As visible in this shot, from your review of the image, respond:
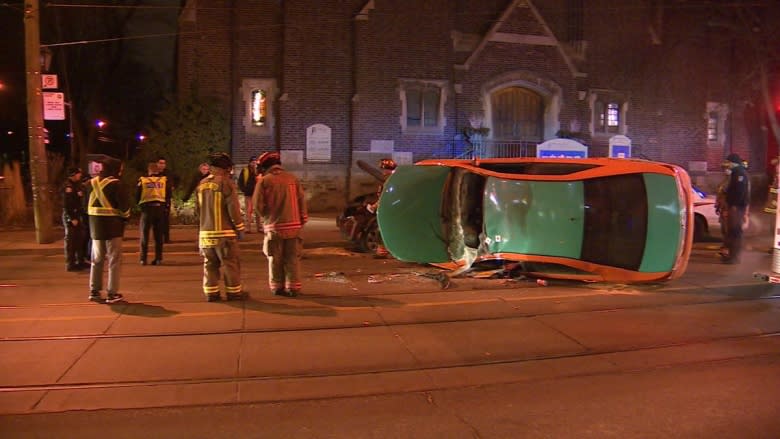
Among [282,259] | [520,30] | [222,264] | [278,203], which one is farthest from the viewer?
[520,30]

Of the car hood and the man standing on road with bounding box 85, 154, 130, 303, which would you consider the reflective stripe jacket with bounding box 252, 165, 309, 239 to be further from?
the car hood

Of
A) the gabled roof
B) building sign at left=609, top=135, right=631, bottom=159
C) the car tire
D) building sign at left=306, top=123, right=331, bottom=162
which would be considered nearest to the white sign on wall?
building sign at left=306, top=123, right=331, bottom=162

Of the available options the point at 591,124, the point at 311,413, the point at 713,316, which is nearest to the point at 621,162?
the point at 713,316

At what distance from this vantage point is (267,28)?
21016 mm

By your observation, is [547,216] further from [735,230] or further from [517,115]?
[517,115]

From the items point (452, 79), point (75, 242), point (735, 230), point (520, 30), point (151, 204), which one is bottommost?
point (75, 242)

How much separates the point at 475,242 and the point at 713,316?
354 cm

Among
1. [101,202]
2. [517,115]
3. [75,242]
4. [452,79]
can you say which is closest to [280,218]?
[101,202]

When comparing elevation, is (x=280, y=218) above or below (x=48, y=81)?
below

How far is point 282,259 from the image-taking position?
8156mm

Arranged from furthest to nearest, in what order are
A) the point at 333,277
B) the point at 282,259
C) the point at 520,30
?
the point at 520,30, the point at 333,277, the point at 282,259

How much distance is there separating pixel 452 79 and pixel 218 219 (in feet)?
52.7

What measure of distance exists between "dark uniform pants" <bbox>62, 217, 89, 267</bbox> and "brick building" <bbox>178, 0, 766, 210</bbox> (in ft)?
36.5

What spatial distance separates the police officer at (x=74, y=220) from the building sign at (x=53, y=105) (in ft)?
13.2
